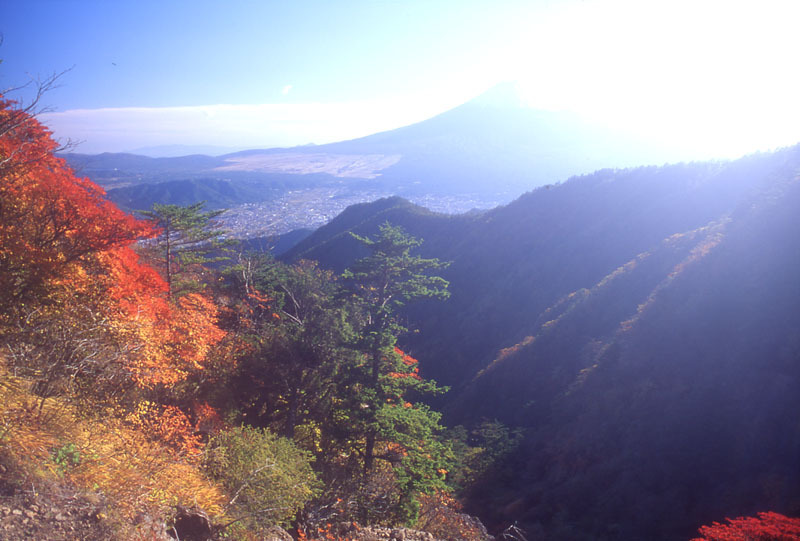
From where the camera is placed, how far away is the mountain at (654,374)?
11352mm

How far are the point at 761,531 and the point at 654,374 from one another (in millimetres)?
9032

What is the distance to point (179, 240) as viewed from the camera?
63.4 feet

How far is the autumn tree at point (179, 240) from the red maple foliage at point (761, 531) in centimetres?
1894

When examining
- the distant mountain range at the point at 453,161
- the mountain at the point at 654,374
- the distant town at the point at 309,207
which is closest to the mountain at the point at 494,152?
the distant mountain range at the point at 453,161

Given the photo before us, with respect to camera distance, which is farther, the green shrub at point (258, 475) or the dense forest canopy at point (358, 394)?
the green shrub at point (258, 475)

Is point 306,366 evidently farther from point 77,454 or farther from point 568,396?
point 568,396

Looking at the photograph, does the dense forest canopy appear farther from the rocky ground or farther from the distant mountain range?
the distant mountain range

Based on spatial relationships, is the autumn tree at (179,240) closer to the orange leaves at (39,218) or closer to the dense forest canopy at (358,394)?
the dense forest canopy at (358,394)

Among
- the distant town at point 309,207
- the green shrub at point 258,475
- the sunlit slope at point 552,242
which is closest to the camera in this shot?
the green shrub at point 258,475

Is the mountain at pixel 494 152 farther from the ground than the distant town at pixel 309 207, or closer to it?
farther from the ground

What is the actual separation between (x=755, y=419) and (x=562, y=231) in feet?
97.2

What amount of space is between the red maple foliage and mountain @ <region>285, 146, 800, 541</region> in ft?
8.44

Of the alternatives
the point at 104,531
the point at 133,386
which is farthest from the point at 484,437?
the point at 104,531

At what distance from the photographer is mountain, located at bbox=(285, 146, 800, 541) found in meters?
11.4
